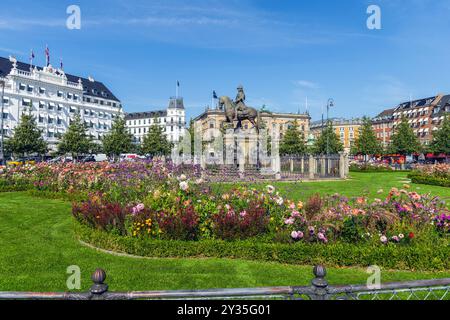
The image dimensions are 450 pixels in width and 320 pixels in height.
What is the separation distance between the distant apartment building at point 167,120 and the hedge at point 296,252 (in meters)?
117

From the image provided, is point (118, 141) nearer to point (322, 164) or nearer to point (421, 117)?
point (322, 164)

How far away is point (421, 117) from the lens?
102 metres

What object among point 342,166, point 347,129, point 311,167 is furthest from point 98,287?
point 347,129

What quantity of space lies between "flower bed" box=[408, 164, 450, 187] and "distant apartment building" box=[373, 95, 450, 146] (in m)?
61.6

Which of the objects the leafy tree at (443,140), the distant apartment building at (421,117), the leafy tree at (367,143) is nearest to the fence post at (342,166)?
the leafy tree at (367,143)

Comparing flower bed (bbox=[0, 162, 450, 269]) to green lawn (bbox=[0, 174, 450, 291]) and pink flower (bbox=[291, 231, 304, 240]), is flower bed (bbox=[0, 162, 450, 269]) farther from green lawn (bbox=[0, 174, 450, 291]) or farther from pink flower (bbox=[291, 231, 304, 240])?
green lawn (bbox=[0, 174, 450, 291])

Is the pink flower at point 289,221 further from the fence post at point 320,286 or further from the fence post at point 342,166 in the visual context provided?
the fence post at point 342,166

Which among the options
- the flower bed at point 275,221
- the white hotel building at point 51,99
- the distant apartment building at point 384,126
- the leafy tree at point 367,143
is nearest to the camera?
the flower bed at point 275,221

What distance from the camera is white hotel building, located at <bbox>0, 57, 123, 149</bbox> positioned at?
7375cm

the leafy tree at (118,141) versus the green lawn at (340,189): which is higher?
the leafy tree at (118,141)

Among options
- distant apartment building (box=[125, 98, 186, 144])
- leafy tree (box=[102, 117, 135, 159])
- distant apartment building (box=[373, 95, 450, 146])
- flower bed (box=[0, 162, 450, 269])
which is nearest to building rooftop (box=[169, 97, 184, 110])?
distant apartment building (box=[125, 98, 186, 144])

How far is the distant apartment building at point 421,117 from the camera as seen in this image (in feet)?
314

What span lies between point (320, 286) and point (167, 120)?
421 feet

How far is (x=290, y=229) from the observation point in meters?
8.73
